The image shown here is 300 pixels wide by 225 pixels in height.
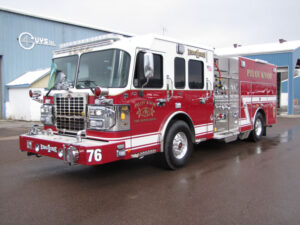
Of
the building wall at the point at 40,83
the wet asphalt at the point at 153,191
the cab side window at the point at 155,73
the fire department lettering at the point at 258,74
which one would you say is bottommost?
the wet asphalt at the point at 153,191

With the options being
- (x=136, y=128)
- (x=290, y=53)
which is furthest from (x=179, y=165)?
(x=290, y=53)

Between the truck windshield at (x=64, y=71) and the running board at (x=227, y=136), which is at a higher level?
the truck windshield at (x=64, y=71)

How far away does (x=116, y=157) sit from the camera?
15.2 feet

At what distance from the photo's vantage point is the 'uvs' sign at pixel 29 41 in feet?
58.7

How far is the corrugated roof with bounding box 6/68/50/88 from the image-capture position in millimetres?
15680

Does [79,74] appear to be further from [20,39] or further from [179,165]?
[20,39]

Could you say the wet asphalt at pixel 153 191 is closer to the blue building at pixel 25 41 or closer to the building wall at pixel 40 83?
the building wall at pixel 40 83

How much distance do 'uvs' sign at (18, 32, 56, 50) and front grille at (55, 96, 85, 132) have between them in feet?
47.3

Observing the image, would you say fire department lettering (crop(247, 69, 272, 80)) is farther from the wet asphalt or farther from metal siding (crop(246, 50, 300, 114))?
metal siding (crop(246, 50, 300, 114))

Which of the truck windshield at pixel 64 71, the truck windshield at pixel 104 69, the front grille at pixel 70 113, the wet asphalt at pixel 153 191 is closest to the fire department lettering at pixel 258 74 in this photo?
the wet asphalt at pixel 153 191

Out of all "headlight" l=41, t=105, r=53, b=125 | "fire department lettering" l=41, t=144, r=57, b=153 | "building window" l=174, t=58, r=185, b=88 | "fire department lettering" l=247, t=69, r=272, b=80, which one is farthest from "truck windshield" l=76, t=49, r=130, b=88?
"fire department lettering" l=247, t=69, r=272, b=80

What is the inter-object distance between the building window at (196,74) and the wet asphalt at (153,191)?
5.89 ft

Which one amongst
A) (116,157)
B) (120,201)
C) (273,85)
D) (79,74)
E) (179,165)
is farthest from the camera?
(273,85)

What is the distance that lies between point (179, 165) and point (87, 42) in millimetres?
3074
